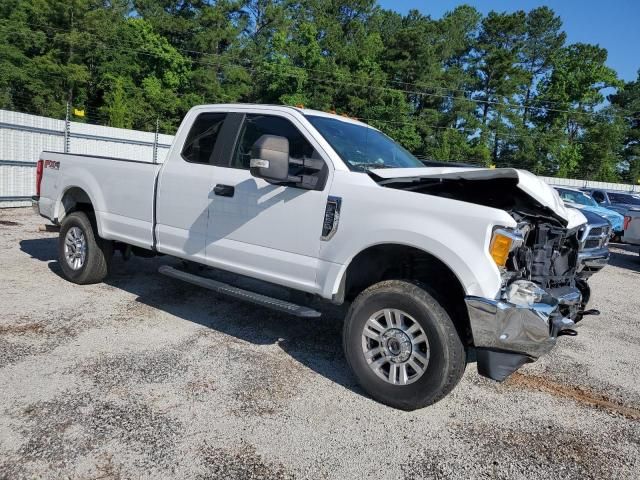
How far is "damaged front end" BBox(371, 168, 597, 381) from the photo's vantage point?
314cm

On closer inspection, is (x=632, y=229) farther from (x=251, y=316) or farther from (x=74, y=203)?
(x=74, y=203)

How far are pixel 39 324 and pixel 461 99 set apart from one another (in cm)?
5024

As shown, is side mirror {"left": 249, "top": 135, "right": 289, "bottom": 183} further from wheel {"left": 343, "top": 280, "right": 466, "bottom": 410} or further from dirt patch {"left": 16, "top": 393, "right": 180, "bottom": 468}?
dirt patch {"left": 16, "top": 393, "right": 180, "bottom": 468}

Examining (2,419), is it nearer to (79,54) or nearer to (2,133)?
(2,133)

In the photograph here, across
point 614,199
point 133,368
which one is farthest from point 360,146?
point 614,199

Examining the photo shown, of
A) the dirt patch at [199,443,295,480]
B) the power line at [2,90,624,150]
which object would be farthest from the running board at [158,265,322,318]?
the power line at [2,90,624,150]

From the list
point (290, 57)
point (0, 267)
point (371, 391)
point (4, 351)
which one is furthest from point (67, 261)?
point (290, 57)

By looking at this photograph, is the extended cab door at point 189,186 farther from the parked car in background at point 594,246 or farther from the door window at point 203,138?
the parked car in background at point 594,246

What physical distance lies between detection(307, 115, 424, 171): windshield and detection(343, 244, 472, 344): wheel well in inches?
29.1

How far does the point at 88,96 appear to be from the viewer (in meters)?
41.1

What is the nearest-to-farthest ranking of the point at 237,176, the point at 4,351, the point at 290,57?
1. the point at 4,351
2. the point at 237,176
3. the point at 290,57

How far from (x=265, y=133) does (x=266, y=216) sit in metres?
0.85

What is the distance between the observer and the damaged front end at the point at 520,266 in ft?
10.3

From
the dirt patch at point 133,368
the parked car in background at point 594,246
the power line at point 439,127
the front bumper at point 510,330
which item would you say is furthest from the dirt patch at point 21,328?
the power line at point 439,127
